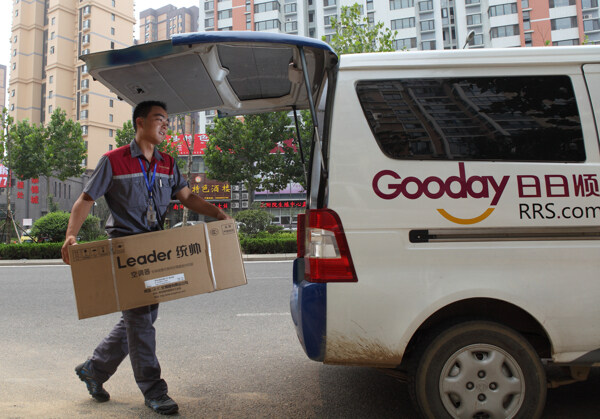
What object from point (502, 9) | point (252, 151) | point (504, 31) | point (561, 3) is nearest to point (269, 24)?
point (502, 9)

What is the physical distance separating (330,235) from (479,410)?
1178mm

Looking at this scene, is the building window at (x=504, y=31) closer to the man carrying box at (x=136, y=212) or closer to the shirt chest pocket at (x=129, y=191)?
the man carrying box at (x=136, y=212)

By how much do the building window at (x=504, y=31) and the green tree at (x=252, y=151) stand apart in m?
35.4

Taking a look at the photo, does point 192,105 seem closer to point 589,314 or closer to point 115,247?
point 115,247

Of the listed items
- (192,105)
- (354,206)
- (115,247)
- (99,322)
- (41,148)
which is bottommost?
(99,322)

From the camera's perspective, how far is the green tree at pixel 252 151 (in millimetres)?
23234

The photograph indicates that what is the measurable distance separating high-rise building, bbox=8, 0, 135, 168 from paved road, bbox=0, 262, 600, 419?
56.8 m

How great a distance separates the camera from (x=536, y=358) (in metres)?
2.16

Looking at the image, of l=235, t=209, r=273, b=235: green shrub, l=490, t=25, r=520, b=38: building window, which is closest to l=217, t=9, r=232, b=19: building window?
l=490, t=25, r=520, b=38: building window

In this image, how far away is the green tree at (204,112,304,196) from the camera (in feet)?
76.2

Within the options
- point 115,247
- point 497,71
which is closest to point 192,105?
point 115,247

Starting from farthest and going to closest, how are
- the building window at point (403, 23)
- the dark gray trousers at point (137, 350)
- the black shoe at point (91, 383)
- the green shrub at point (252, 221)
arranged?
the building window at point (403, 23), the green shrub at point (252, 221), the black shoe at point (91, 383), the dark gray trousers at point (137, 350)

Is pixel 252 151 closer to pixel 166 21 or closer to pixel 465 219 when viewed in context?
pixel 465 219

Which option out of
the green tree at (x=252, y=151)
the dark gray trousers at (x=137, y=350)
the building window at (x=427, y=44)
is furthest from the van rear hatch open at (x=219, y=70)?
the building window at (x=427, y=44)
